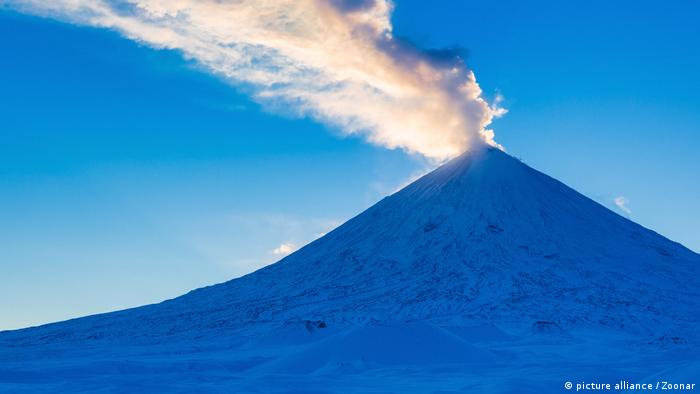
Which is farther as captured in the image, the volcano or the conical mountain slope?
the conical mountain slope

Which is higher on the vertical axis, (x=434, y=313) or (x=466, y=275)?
(x=466, y=275)

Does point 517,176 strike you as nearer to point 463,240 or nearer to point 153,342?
point 463,240

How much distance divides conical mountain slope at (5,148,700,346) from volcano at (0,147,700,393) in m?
0.20

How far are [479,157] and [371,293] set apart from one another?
1051 inches

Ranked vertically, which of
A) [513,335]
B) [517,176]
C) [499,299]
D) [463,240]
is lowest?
[513,335]

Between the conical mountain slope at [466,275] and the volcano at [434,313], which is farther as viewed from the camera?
the conical mountain slope at [466,275]

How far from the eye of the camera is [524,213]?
6638cm

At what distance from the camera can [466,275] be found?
55750mm

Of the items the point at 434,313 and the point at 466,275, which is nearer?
the point at 434,313

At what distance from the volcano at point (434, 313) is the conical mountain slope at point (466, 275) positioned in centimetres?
20

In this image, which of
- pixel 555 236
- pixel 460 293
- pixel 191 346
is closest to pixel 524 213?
pixel 555 236

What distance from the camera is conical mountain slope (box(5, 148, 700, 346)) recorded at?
163ft

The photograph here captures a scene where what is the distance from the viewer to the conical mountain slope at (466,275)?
163 feet

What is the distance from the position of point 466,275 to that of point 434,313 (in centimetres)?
750
